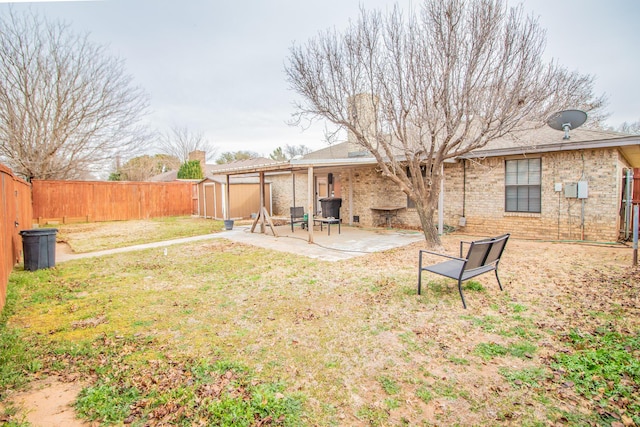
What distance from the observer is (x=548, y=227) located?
9.34 meters

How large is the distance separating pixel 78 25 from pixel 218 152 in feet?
87.7

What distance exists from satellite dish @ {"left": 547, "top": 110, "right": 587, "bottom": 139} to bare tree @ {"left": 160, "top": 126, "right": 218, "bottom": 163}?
37.8 meters

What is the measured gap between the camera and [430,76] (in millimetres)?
6906

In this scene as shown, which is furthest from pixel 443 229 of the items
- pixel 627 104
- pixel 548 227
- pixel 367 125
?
pixel 627 104

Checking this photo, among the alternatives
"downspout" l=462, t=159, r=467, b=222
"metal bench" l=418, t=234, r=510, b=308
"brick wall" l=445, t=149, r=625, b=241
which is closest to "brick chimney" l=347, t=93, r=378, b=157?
"brick wall" l=445, t=149, r=625, b=241

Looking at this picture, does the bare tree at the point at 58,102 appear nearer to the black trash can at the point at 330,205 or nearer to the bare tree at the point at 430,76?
the black trash can at the point at 330,205

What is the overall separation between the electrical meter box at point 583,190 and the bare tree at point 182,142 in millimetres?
38690

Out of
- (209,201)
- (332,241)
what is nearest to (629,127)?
(332,241)

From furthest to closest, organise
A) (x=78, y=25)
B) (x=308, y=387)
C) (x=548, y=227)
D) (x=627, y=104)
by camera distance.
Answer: (x=627, y=104)
(x=78, y=25)
(x=548, y=227)
(x=308, y=387)

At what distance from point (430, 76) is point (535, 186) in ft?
17.3

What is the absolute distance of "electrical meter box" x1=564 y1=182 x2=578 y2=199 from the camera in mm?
8703

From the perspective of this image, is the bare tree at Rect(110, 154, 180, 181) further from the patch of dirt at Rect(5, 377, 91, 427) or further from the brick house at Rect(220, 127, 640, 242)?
the patch of dirt at Rect(5, 377, 91, 427)

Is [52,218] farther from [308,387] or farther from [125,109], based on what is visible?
[308,387]

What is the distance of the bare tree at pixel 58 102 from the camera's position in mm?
14906
